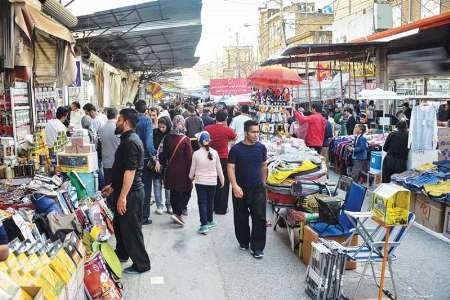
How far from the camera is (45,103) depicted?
10.6 metres

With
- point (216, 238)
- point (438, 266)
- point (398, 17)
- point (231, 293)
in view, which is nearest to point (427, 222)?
point (438, 266)

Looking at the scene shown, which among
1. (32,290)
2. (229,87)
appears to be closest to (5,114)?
(32,290)

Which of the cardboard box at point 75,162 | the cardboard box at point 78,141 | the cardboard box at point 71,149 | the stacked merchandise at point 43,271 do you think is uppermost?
the cardboard box at point 78,141

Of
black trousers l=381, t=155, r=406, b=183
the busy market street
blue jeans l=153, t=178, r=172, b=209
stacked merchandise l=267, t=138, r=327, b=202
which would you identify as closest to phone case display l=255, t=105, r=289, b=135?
the busy market street

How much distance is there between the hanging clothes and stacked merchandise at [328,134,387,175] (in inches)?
84.3

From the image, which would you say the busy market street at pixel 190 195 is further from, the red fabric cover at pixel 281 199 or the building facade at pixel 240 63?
the building facade at pixel 240 63

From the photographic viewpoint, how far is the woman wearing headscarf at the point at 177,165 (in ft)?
25.0

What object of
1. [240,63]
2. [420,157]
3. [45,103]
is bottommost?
[420,157]

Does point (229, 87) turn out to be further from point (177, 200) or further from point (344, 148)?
point (177, 200)

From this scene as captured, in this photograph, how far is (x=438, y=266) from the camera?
6.15 metres

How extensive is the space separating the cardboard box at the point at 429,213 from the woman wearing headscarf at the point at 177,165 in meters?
3.85

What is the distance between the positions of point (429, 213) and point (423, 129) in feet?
6.18

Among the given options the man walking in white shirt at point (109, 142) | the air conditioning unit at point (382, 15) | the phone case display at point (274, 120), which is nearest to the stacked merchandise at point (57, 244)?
the man walking in white shirt at point (109, 142)

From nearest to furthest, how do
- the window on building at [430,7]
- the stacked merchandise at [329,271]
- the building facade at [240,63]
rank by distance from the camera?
the stacked merchandise at [329,271] → the window on building at [430,7] → the building facade at [240,63]
